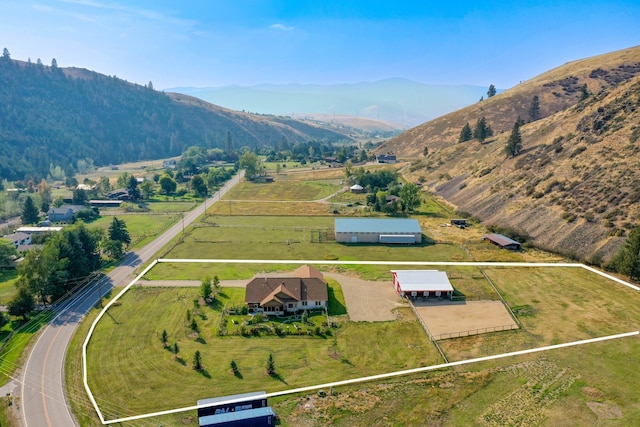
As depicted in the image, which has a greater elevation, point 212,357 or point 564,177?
point 564,177

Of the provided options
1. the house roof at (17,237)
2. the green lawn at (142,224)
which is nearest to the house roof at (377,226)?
the green lawn at (142,224)

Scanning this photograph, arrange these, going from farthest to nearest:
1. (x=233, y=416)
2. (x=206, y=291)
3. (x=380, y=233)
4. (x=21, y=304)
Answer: (x=380, y=233) < (x=206, y=291) < (x=21, y=304) < (x=233, y=416)

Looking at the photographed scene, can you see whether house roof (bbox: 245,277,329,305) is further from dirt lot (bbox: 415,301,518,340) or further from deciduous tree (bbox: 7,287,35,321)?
deciduous tree (bbox: 7,287,35,321)

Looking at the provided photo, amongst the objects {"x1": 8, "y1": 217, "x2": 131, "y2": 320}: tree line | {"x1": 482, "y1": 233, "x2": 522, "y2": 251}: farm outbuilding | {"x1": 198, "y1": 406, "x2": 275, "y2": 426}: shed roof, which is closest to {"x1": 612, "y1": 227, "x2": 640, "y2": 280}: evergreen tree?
{"x1": 482, "y1": 233, "x2": 522, "y2": 251}: farm outbuilding

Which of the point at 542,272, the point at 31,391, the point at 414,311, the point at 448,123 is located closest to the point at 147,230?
the point at 31,391

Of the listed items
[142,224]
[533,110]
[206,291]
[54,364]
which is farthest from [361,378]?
[533,110]

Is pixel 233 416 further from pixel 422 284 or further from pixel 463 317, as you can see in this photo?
pixel 422 284

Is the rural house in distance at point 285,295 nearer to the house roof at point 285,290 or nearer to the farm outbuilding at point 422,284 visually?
the house roof at point 285,290
